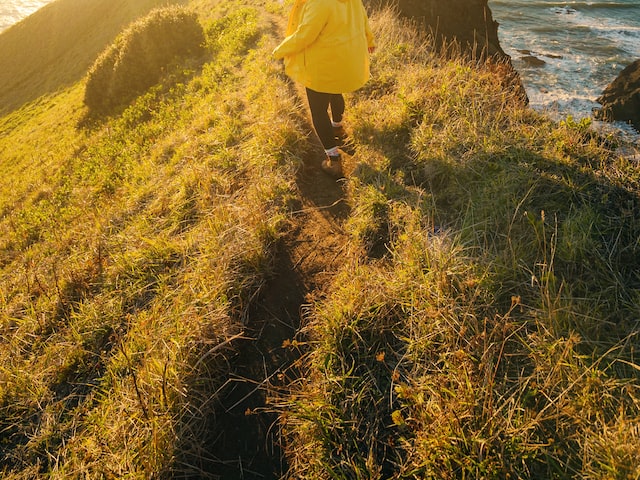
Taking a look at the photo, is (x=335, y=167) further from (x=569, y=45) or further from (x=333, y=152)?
(x=569, y=45)

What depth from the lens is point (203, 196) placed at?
5.29 metres

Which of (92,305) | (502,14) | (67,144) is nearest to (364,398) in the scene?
(92,305)

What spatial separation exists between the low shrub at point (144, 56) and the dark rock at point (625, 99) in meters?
15.8

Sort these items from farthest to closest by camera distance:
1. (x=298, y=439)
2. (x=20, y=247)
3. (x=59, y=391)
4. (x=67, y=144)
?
(x=67, y=144) → (x=20, y=247) → (x=59, y=391) → (x=298, y=439)

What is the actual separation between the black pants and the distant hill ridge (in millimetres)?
26061

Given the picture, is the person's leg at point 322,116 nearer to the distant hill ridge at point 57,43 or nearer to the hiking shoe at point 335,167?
the hiking shoe at point 335,167

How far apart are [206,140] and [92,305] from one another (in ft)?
12.9

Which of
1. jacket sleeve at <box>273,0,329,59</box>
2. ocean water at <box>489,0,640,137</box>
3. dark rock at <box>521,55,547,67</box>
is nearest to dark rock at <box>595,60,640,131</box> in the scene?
ocean water at <box>489,0,640,137</box>

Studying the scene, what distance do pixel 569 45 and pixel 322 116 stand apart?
2176 centimetres

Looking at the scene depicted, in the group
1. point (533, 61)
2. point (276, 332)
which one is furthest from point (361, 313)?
point (533, 61)

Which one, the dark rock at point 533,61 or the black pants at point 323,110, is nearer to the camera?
the black pants at point 323,110

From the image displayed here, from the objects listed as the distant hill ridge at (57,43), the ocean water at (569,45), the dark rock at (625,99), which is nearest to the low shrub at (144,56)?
the distant hill ridge at (57,43)

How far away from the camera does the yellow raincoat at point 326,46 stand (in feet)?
13.3

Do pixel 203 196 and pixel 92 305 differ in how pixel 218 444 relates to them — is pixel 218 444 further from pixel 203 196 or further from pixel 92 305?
pixel 203 196
